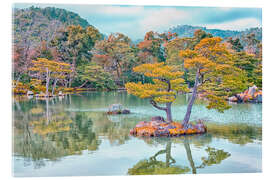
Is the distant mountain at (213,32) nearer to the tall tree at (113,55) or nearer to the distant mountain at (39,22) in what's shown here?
the tall tree at (113,55)

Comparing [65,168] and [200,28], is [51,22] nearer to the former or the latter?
[200,28]

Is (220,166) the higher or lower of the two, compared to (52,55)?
lower

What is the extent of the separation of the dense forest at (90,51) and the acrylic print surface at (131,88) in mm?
38

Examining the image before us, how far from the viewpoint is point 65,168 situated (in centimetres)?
593

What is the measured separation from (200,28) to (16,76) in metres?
5.59

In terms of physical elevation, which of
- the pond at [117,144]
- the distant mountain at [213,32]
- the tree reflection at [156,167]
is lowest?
the tree reflection at [156,167]

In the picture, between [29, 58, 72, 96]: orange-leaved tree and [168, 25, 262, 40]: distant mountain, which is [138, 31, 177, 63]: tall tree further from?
[29, 58, 72, 96]: orange-leaved tree

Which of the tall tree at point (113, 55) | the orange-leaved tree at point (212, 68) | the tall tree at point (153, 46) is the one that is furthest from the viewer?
the tall tree at point (113, 55)

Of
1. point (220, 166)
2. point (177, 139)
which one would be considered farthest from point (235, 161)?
point (177, 139)

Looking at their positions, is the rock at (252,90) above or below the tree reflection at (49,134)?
above

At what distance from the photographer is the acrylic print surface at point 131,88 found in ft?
21.7

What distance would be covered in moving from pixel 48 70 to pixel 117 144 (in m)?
3.84

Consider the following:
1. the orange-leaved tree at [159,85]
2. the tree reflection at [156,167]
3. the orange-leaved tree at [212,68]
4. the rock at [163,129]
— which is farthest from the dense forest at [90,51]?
the tree reflection at [156,167]

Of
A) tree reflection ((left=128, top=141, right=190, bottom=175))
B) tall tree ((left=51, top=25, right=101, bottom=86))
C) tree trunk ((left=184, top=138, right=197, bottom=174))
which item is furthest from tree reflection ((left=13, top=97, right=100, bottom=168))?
tree trunk ((left=184, top=138, right=197, bottom=174))
